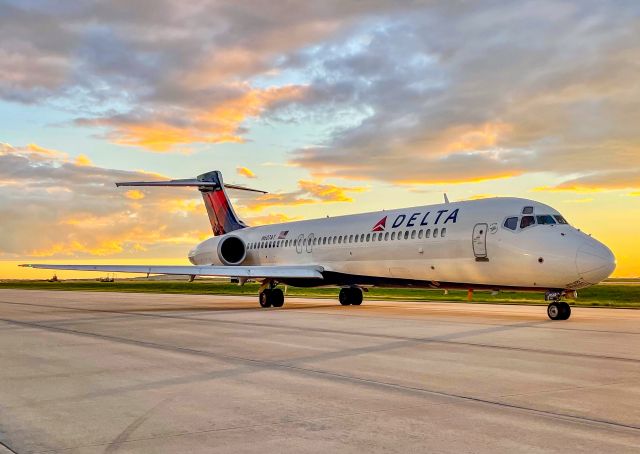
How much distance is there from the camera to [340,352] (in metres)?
10.9

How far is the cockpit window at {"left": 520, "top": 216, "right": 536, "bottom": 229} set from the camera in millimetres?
18039

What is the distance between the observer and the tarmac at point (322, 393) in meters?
5.15

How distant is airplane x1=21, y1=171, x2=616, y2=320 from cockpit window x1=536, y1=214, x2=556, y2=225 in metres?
0.03

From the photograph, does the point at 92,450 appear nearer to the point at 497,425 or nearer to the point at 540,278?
the point at 497,425

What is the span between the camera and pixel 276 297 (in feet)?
90.2

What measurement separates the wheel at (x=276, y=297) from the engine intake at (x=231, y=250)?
20.3 feet

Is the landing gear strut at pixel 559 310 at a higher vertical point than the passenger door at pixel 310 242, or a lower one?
lower

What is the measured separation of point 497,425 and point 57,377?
5.53 m

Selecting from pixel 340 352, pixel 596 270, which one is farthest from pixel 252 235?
pixel 340 352

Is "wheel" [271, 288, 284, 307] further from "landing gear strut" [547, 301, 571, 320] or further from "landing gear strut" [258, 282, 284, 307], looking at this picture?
"landing gear strut" [547, 301, 571, 320]

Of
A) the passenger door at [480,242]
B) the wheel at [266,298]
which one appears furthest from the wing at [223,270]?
the passenger door at [480,242]

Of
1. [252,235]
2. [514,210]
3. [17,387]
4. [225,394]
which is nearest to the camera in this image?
[225,394]

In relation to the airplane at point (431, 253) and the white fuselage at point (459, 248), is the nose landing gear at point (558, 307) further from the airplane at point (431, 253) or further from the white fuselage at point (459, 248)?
the white fuselage at point (459, 248)

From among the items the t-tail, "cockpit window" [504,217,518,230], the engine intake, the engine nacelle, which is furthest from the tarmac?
the t-tail
